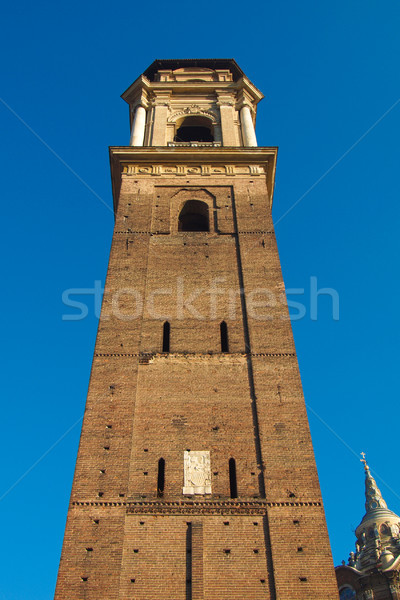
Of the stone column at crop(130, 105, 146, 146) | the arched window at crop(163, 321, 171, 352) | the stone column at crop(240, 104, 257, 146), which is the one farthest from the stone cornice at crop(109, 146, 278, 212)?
the arched window at crop(163, 321, 171, 352)

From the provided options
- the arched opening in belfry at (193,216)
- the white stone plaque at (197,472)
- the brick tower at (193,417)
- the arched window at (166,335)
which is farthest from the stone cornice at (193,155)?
the white stone plaque at (197,472)

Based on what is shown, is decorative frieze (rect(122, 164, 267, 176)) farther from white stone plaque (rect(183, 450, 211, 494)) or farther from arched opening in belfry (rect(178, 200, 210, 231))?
white stone plaque (rect(183, 450, 211, 494))

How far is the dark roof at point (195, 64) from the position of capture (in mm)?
32094

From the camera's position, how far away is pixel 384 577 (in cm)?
3528

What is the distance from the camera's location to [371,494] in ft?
155

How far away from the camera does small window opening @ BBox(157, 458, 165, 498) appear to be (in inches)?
532

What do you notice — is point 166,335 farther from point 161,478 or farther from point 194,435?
point 161,478

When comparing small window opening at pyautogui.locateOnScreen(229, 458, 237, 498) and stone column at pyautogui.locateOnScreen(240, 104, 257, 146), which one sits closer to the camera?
small window opening at pyautogui.locateOnScreen(229, 458, 237, 498)

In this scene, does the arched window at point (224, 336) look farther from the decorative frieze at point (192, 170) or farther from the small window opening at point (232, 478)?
the decorative frieze at point (192, 170)

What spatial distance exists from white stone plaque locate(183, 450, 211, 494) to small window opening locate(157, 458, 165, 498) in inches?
19.9

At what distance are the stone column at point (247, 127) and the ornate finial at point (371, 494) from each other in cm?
2845

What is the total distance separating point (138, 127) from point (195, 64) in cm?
791

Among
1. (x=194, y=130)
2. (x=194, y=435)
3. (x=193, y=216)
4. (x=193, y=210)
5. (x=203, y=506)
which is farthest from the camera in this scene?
(x=194, y=130)

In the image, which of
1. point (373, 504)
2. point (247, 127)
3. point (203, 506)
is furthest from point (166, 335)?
point (373, 504)
